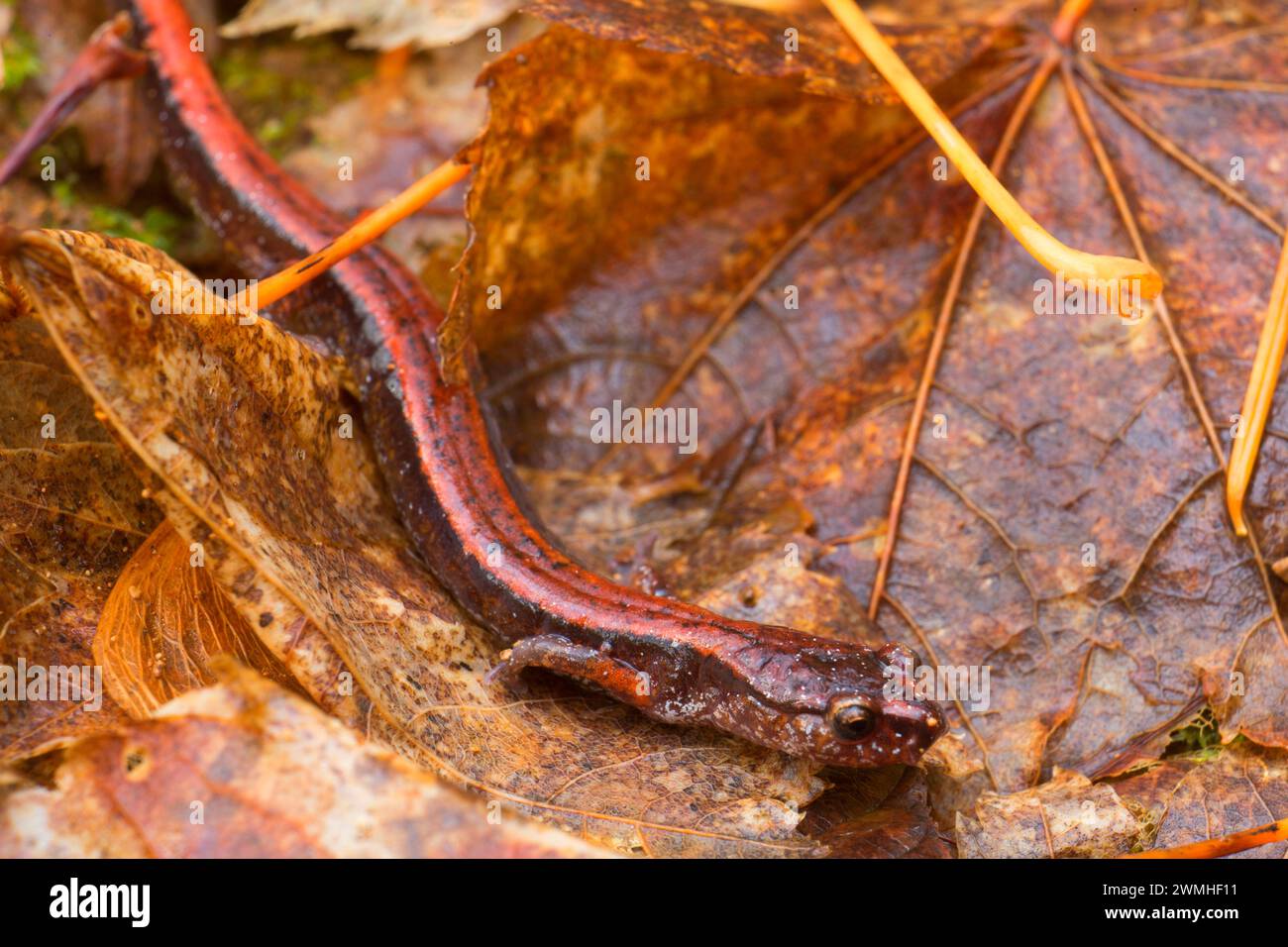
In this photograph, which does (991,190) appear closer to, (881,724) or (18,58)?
(881,724)

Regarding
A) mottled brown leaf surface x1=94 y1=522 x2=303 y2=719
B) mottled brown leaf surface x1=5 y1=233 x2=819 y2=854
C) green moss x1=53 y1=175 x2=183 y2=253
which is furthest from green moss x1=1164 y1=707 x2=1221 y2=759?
green moss x1=53 y1=175 x2=183 y2=253

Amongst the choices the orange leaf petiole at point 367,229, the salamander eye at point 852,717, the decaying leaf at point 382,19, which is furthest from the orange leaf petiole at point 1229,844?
the decaying leaf at point 382,19

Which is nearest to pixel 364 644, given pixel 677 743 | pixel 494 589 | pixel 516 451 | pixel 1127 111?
pixel 494 589

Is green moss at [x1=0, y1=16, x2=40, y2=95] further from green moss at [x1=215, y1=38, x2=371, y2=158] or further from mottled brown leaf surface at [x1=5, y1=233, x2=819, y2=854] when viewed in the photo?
mottled brown leaf surface at [x1=5, y1=233, x2=819, y2=854]

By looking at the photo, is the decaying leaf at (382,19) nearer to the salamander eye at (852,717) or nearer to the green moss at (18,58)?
the green moss at (18,58)

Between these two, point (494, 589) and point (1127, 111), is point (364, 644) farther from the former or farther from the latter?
point (1127, 111)

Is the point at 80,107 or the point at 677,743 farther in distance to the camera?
the point at 80,107
